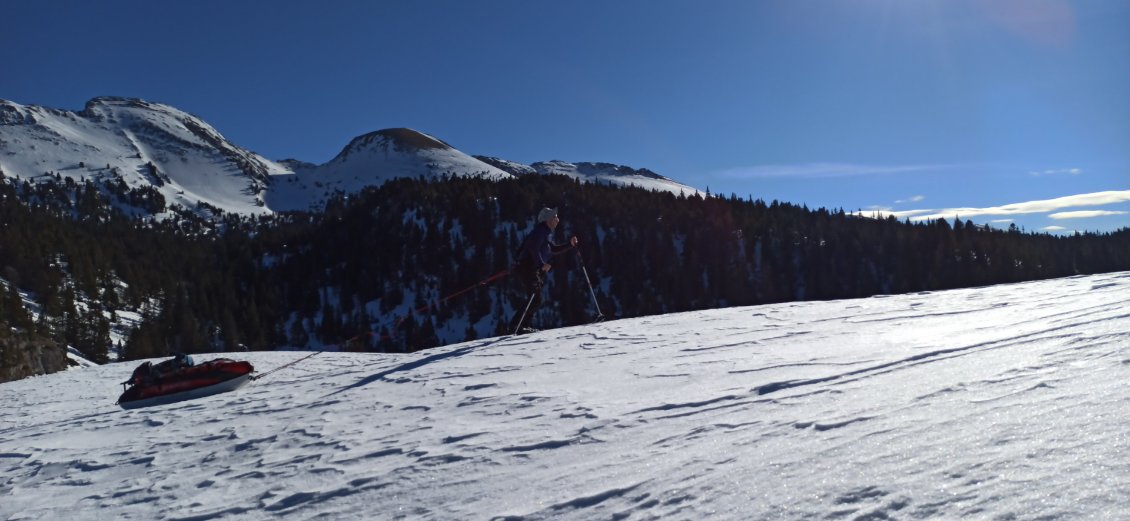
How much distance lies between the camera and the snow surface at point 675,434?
3.36m

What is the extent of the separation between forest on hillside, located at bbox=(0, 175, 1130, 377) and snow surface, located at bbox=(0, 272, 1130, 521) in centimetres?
8299

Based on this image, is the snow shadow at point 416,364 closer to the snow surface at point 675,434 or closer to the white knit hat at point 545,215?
the snow surface at point 675,434

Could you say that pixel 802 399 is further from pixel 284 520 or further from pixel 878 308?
pixel 878 308

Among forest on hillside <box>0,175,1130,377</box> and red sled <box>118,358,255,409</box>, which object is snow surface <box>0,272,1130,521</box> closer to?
red sled <box>118,358,255,409</box>

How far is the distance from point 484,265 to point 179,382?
110 metres

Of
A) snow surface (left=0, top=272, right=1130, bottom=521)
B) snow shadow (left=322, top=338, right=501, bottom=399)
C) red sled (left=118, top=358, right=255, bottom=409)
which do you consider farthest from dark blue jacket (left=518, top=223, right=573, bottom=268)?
red sled (left=118, top=358, right=255, bottom=409)

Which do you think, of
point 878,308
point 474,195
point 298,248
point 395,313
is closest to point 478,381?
point 878,308

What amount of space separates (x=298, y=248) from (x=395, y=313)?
135ft

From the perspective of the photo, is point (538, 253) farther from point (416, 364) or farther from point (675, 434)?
point (675, 434)

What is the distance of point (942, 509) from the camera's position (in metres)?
2.92

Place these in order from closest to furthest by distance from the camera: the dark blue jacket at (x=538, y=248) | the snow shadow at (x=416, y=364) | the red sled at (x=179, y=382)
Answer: the snow shadow at (x=416, y=364), the red sled at (x=179, y=382), the dark blue jacket at (x=538, y=248)

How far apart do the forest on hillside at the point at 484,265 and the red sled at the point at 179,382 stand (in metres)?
80.0

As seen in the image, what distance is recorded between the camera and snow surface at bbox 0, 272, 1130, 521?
336cm

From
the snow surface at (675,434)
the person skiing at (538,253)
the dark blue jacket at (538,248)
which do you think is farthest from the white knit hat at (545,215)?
the snow surface at (675,434)
